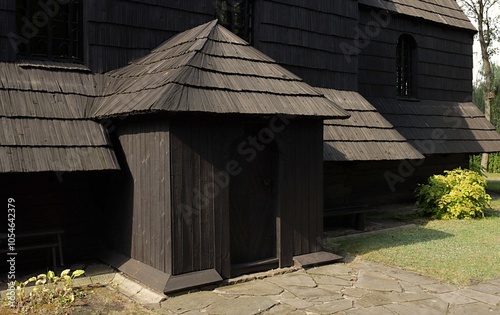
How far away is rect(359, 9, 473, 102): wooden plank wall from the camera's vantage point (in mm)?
12512

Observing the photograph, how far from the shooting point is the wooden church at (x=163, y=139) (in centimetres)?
589

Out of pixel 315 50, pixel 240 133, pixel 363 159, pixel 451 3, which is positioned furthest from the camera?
pixel 451 3

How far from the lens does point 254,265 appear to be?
6500 mm

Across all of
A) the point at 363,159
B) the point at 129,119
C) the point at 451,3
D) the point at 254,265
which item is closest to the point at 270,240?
the point at 254,265

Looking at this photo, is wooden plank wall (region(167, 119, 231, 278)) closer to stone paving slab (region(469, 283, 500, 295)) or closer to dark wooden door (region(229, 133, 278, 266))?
dark wooden door (region(229, 133, 278, 266))

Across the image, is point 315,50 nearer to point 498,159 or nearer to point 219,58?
point 219,58

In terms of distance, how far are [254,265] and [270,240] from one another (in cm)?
49

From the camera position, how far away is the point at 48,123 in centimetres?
646

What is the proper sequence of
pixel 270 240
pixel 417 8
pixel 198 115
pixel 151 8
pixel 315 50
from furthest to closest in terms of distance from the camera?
pixel 417 8 < pixel 315 50 < pixel 151 8 < pixel 270 240 < pixel 198 115

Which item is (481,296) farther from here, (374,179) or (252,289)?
(374,179)

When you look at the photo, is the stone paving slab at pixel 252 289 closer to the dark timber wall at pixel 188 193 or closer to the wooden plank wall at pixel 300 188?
the dark timber wall at pixel 188 193

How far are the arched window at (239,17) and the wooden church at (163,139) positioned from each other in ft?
0.09

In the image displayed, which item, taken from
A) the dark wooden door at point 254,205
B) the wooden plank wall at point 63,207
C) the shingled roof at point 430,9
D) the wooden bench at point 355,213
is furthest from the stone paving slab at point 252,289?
the shingled roof at point 430,9

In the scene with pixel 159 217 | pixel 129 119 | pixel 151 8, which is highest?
pixel 151 8
